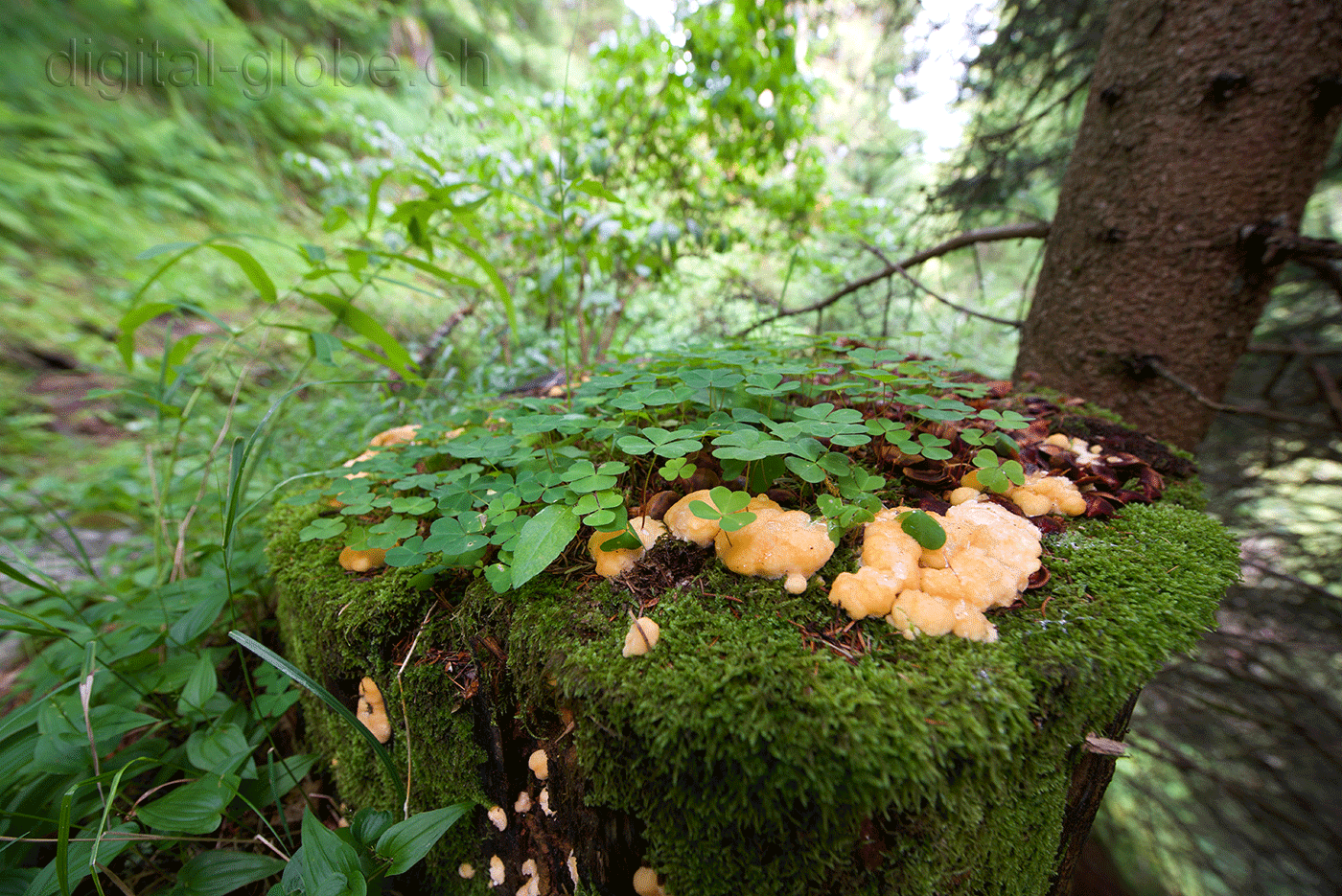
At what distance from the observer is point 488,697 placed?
3.96 ft

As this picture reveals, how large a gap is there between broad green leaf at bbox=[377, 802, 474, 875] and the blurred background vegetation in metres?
0.81

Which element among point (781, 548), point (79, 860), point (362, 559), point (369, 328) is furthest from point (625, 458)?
point (79, 860)

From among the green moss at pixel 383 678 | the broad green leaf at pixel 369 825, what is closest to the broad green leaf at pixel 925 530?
the green moss at pixel 383 678

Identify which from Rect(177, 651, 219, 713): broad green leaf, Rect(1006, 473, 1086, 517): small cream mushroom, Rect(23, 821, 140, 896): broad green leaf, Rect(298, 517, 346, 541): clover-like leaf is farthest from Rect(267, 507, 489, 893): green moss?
Rect(1006, 473, 1086, 517): small cream mushroom

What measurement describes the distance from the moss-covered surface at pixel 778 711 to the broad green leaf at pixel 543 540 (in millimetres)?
156

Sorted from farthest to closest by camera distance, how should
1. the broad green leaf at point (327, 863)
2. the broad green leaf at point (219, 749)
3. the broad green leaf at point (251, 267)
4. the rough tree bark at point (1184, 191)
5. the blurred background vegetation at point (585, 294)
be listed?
1. the blurred background vegetation at point (585, 294)
2. the rough tree bark at point (1184, 191)
3. the broad green leaf at point (251, 267)
4. the broad green leaf at point (219, 749)
5. the broad green leaf at point (327, 863)

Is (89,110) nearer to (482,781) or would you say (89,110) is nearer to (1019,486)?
(482,781)

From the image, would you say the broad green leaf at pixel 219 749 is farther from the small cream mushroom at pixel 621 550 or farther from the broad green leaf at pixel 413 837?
the small cream mushroom at pixel 621 550

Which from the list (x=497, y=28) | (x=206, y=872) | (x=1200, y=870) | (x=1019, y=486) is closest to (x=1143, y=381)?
(x=1019, y=486)

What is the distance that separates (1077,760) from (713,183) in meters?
5.01

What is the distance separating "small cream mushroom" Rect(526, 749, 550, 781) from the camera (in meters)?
1.16

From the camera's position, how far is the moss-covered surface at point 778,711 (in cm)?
84

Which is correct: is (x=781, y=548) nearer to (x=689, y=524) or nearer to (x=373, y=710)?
(x=689, y=524)

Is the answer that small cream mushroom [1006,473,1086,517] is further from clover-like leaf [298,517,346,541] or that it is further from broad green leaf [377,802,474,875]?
clover-like leaf [298,517,346,541]
